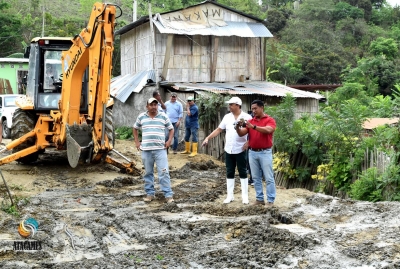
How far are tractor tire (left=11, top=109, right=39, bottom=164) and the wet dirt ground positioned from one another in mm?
2227

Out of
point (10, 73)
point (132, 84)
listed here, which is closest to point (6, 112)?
point (132, 84)

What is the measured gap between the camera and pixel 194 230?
24.3 feet

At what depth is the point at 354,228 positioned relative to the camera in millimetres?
7422

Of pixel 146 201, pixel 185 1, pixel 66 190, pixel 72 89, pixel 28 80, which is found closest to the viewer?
pixel 146 201

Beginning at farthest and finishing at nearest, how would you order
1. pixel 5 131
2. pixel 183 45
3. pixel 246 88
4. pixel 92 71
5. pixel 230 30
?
pixel 230 30 → pixel 183 45 → pixel 246 88 → pixel 5 131 → pixel 92 71

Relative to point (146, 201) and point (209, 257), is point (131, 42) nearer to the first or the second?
point (146, 201)

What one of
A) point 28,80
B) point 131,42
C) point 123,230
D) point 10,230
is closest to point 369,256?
point 123,230

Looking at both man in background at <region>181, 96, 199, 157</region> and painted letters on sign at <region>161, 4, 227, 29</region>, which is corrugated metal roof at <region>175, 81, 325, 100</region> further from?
man in background at <region>181, 96, 199, 157</region>

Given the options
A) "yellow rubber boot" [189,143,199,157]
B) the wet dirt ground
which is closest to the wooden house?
"yellow rubber boot" [189,143,199,157]

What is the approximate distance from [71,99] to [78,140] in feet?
3.14

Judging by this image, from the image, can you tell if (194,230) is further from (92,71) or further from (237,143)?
(92,71)

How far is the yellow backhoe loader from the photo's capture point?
37.8 feet

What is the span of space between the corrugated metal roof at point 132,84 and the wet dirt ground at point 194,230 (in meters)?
11.7

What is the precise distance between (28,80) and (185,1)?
27.4 metres
